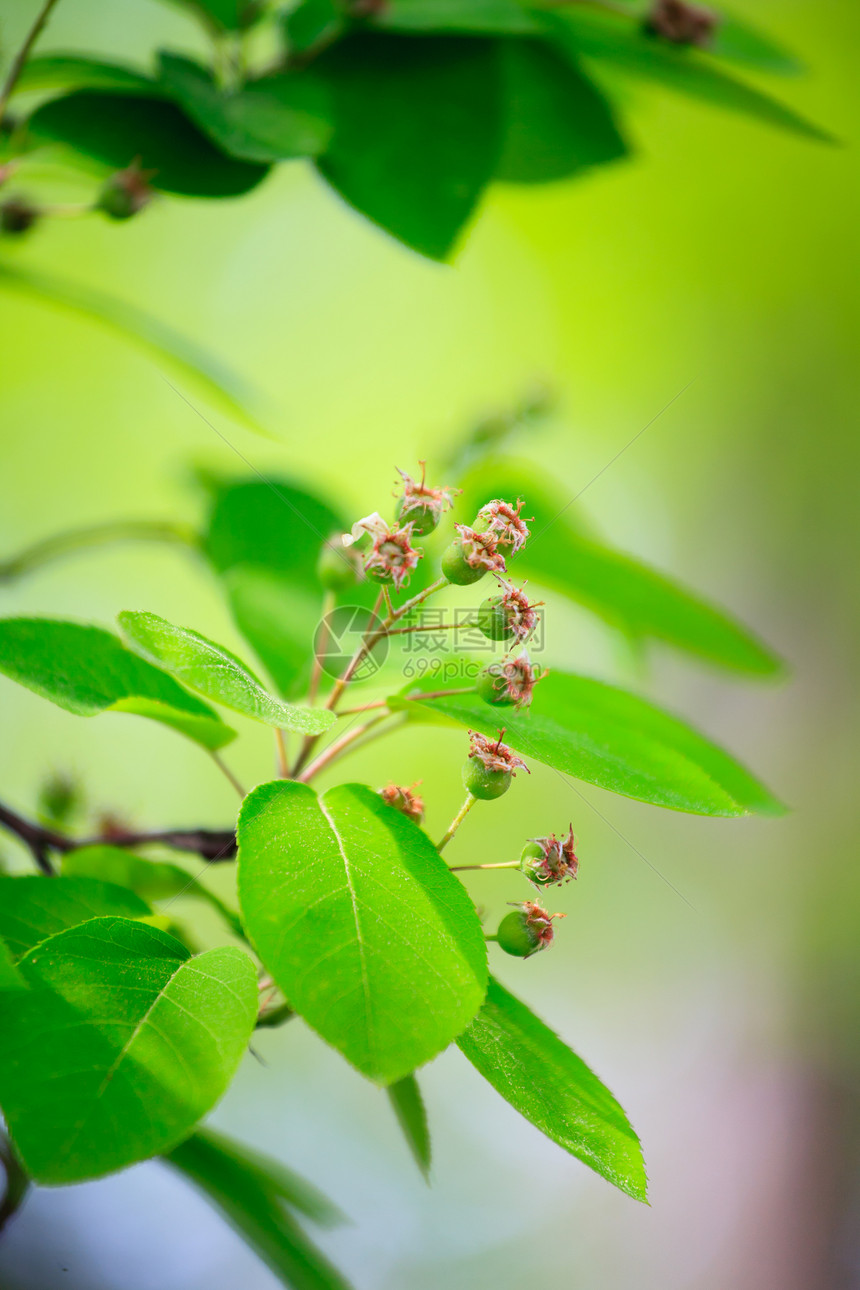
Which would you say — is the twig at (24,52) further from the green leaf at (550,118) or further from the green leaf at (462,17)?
the green leaf at (550,118)

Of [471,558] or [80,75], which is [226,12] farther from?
[471,558]

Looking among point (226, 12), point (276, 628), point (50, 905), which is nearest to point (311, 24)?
point (226, 12)

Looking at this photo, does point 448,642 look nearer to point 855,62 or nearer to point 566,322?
point 566,322

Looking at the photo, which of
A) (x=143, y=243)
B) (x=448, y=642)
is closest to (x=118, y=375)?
(x=143, y=243)

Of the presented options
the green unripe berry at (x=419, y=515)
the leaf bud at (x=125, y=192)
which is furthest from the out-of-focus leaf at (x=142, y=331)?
the green unripe berry at (x=419, y=515)

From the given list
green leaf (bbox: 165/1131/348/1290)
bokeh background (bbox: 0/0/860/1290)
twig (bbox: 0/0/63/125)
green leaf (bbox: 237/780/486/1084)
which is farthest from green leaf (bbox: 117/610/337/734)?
bokeh background (bbox: 0/0/860/1290)
